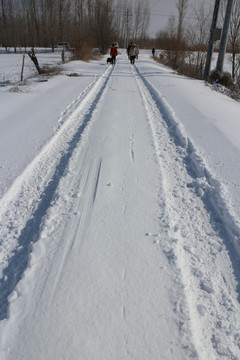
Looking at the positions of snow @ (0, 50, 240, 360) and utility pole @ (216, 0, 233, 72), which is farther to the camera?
utility pole @ (216, 0, 233, 72)

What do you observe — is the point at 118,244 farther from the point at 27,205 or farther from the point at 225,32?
the point at 225,32

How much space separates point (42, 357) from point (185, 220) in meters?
1.87

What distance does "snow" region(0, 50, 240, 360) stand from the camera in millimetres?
1778

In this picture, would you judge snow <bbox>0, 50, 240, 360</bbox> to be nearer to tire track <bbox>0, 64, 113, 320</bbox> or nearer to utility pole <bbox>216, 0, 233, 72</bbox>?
tire track <bbox>0, 64, 113, 320</bbox>

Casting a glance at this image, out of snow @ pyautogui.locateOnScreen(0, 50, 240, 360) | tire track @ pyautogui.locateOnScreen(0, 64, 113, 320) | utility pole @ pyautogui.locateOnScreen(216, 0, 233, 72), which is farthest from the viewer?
utility pole @ pyautogui.locateOnScreen(216, 0, 233, 72)

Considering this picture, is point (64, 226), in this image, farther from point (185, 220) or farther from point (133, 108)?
point (133, 108)

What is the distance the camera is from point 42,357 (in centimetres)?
164

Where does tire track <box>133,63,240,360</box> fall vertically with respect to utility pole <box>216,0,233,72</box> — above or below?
below

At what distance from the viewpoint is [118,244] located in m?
2.54

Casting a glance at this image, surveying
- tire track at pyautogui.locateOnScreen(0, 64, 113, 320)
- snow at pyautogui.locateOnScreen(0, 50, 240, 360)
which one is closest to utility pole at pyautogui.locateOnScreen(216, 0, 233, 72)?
snow at pyautogui.locateOnScreen(0, 50, 240, 360)

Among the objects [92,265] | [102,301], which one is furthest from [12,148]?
[102,301]

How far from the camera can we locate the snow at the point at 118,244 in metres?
1.78

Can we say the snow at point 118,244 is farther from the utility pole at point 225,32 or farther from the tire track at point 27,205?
the utility pole at point 225,32

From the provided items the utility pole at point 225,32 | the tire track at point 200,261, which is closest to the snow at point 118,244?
the tire track at point 200,261
